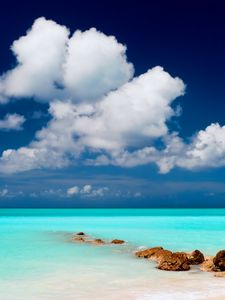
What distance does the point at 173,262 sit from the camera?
16938 mm

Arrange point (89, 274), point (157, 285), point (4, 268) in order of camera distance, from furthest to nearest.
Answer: point (4, 268), point (89, 274), point (157, 285)

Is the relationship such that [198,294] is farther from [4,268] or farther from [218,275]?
[4,268]

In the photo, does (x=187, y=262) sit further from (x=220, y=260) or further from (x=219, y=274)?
(x=219, y=274)

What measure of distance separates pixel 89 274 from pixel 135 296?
437cm

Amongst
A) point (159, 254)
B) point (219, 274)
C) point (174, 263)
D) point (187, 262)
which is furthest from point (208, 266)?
point (159, 254)

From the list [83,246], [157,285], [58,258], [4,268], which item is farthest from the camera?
[83,246]

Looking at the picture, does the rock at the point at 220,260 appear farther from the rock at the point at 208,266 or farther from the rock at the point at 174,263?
the rock at the point at 174,263

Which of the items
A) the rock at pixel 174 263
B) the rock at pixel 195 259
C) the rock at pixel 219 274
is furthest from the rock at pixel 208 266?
the rock at pixel 219 274

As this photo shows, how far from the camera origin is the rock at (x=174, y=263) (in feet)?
54.7

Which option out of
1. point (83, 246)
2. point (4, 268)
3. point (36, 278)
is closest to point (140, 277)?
point (36, 278)

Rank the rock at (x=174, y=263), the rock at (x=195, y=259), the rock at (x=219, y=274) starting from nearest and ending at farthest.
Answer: the rock at (x=219, y=274), the rock at (x=174, y=263), the rock at (x=195, y=259)

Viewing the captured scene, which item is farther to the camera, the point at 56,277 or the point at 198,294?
the point at 56,277

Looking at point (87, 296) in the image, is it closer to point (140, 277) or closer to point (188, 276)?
point (140, 277)

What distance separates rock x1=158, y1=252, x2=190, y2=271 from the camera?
16688mm
